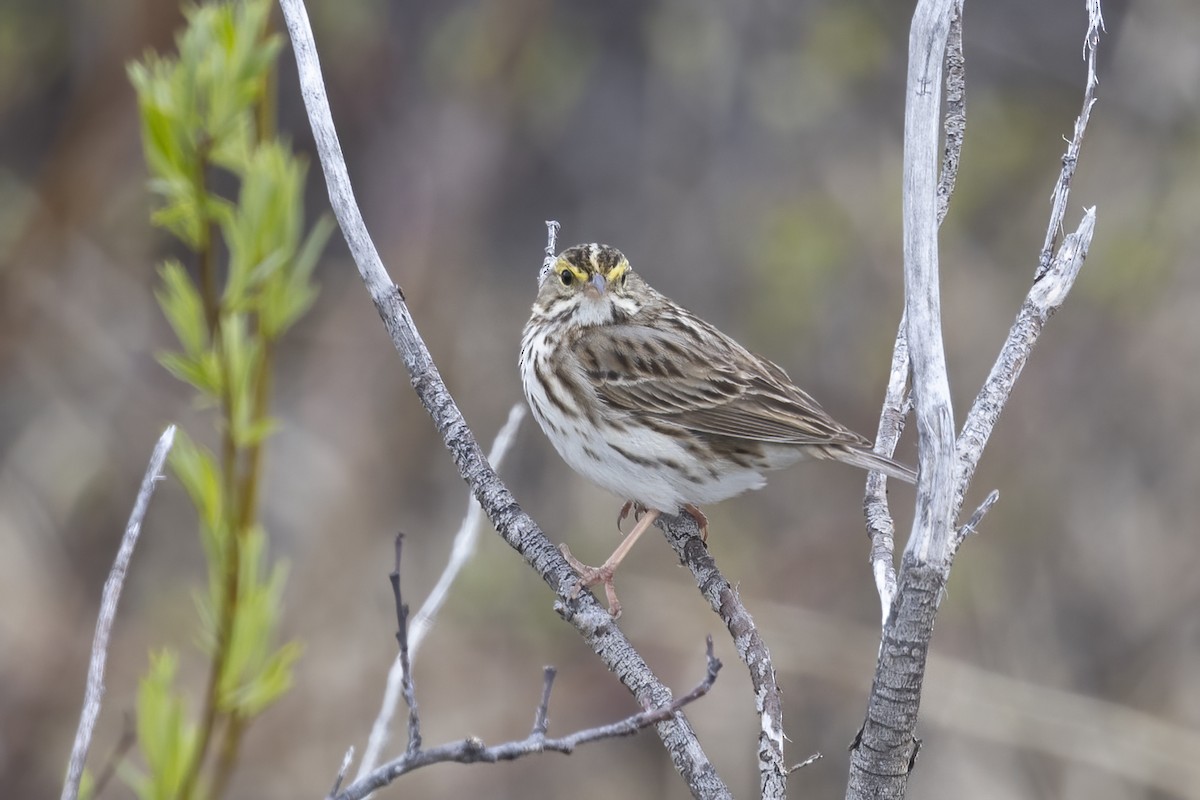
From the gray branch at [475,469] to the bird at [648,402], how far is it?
1.15 metres

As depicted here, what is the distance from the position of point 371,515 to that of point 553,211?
2.49 metres

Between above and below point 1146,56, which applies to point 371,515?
below

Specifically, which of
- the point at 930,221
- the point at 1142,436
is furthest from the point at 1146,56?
the point at 930,221

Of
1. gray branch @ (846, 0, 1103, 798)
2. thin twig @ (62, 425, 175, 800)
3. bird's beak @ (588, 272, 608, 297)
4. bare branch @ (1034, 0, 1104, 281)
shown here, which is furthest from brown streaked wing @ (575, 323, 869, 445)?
thin twig @ (62, 425, 175, 800)

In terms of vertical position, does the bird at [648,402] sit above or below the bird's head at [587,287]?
below

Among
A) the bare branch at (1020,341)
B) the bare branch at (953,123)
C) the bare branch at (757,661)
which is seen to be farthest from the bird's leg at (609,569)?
the bare branch at (953,123)

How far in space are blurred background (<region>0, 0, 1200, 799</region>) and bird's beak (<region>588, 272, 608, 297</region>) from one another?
1766 millimetres

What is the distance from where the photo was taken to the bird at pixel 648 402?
433 cm

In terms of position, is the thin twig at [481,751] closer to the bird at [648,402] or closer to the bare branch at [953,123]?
the bare branch at [953,123]

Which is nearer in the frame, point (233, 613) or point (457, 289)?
point (233, 613)

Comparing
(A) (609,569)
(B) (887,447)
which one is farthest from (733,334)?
(B) (887,447)

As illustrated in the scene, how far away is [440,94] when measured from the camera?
6.98m

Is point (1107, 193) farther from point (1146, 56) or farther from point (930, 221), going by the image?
point (930, 221)

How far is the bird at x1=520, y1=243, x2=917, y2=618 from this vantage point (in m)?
4.33
